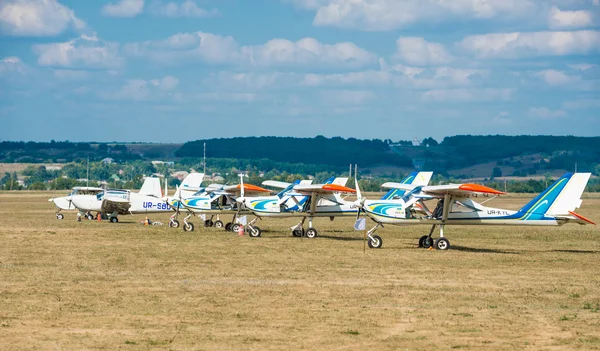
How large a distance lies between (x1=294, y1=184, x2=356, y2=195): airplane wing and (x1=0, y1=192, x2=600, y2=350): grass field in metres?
2.45

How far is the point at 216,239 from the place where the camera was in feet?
115

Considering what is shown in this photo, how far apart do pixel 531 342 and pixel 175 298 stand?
6971mm

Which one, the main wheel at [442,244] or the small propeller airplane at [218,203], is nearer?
the main wheel at [442,244]

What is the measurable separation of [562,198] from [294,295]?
42.4 feet

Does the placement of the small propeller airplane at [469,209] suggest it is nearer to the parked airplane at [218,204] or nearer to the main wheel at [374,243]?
the main wheel at [374,243]

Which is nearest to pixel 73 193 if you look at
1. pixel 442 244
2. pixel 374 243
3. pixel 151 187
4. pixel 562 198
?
pixel 151 187

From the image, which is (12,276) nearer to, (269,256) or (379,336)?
(269,256)

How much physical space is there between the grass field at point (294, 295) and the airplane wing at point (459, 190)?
1.78 metres

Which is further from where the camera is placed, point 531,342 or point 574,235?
point 574,235

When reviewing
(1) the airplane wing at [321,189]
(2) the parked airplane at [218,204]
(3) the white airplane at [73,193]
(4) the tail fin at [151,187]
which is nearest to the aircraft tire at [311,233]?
(1) the airplane wing at [321,189]

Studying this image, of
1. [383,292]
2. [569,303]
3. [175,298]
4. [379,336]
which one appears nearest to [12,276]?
[175,298]

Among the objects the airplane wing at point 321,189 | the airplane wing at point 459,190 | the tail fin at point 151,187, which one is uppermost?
the airplane wing at point 459,190

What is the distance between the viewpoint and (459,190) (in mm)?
29031

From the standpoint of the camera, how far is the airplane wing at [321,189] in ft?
113
